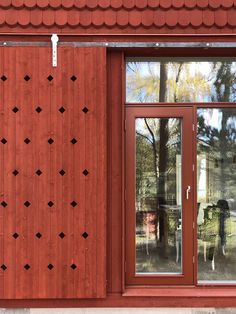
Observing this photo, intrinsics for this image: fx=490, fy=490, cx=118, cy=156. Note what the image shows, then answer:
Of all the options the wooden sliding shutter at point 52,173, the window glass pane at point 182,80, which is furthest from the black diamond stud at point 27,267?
the window glass pane at point 182,80

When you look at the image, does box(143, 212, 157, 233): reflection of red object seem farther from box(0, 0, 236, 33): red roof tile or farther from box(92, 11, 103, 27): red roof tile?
box(92, 11, 103, 27): red roof tile

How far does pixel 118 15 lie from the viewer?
5758 mm

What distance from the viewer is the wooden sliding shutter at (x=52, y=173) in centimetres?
564

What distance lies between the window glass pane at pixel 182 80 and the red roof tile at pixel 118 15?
1.50 feet

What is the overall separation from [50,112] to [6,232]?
1.48 meters

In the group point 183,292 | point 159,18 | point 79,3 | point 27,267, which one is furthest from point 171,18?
point 27,267

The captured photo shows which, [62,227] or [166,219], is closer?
[62,227]

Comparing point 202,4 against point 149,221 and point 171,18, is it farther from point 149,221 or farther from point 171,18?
point 149,221

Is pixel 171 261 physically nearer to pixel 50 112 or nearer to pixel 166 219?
pixel 166 219

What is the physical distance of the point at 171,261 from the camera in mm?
5984

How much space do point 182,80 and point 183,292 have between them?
2.57 m

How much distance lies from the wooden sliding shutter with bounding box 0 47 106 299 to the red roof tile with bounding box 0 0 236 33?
1.01 feet

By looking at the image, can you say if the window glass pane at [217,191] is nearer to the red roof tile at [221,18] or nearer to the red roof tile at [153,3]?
the red roof tile at [221,18]

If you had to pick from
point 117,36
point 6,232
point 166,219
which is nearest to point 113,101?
point 117,36
